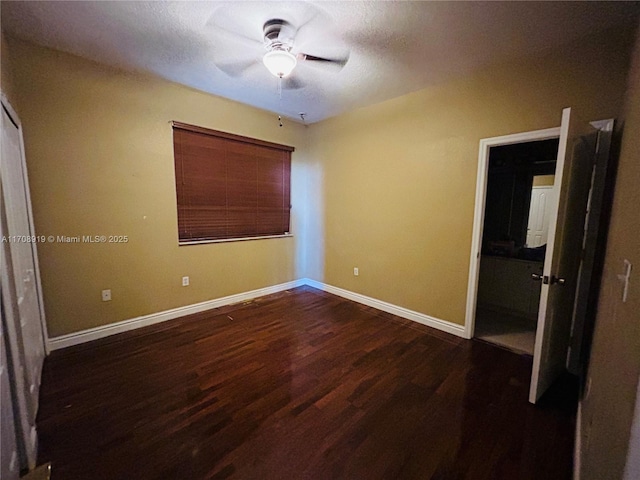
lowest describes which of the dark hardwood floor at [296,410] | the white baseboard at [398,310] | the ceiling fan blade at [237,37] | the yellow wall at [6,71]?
the dark hardwood floor at [296,410]

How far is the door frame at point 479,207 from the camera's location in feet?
7.86

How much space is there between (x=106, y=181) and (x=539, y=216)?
16.0 ft

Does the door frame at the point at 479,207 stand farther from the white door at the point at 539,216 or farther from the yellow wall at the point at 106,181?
the yellow wall at the point at 106,181

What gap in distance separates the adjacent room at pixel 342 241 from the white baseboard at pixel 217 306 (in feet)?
0.07

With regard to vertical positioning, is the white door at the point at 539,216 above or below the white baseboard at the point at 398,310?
above

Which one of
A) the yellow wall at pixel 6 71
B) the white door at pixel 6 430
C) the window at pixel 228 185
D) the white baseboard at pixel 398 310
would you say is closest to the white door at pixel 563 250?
the white baseboard at pixel 398 310

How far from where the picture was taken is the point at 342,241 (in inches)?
157

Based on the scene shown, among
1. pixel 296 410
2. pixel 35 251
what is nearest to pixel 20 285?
pixel 35 251

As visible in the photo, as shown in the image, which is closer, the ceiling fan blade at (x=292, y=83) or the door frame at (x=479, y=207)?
the door frame at (x=479, y=207)

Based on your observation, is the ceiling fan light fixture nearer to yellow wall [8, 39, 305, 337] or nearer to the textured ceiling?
the textured ceiling

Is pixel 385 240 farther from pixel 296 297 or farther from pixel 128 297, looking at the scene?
pixel 128 297

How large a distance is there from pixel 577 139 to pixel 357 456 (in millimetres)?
2421

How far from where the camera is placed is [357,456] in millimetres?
Answer: 1470

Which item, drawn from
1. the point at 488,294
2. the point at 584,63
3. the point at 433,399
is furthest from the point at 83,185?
the point at 488,294
